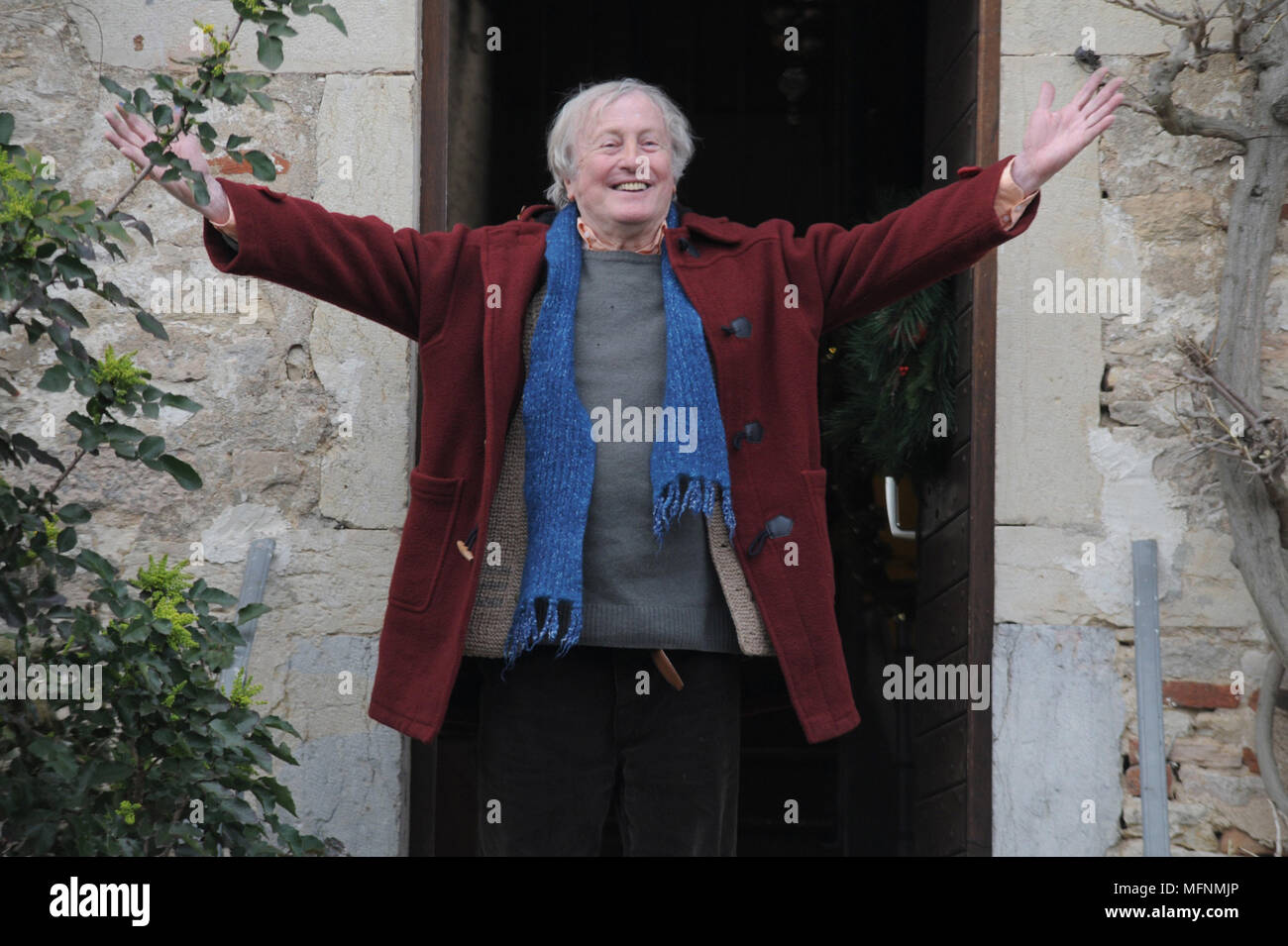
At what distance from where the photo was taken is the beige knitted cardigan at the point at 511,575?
2.75 metres

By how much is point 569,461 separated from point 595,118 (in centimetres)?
69

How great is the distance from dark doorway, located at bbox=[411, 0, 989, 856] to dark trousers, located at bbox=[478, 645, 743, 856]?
1.09 m

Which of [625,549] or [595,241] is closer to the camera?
[625,549]

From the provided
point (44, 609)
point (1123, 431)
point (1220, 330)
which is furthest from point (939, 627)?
point (44, 609)

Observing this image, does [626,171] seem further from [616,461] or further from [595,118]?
[616,461]

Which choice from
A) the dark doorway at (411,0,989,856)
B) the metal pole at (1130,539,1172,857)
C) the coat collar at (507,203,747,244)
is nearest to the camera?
the coat collar at (507,203,747,244)

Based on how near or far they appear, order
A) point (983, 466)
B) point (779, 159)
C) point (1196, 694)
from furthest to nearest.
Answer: point (779, 159), point (983, 466), point (1196, 694)

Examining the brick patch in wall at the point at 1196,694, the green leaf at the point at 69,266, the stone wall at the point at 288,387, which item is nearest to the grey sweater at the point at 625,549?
the green leaf at the point at 69,266

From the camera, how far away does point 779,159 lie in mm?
6262

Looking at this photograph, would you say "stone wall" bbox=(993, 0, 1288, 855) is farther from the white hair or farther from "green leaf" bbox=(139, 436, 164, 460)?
"green leaf" bbox=(139, 436, 164, 460)

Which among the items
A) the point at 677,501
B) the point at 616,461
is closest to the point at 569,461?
the point at 616,461

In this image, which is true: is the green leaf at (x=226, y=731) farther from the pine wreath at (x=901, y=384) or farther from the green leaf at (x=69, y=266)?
the pine wreath at (x=901, y=384)

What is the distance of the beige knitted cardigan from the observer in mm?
2746

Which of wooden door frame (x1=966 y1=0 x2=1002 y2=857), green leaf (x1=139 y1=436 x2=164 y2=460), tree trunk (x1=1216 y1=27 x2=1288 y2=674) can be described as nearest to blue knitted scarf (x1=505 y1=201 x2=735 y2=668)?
green leaf (x1=139 y1=436 x2=164 y2=460)
